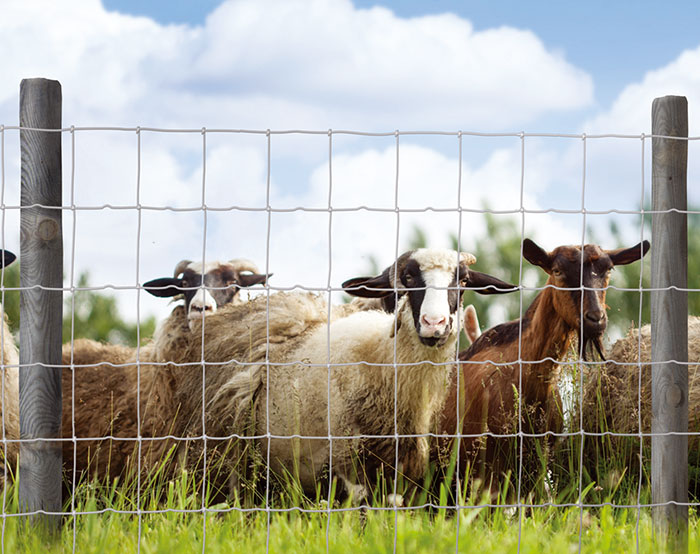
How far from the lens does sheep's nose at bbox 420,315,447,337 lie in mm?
4738

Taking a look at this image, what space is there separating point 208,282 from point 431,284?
256cm

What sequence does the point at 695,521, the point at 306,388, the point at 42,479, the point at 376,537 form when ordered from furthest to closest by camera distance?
the point at 306,388 < the point at 695,521 < the point at 42,479 < the point at 376,537

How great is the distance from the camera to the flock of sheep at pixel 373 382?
16.5 feet

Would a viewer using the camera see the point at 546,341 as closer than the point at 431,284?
No

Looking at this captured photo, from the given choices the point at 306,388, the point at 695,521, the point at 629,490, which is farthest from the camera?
the point at 306,388

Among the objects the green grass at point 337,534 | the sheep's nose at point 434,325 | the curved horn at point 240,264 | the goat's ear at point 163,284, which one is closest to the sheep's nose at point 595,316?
the sheep's nose at point 434,325

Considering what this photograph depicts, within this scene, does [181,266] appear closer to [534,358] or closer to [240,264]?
[240,264]

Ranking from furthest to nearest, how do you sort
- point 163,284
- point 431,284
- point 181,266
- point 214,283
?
point 181,266
point 214,283
point 163,284
point 431,284

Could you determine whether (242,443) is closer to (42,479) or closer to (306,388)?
(306,388)

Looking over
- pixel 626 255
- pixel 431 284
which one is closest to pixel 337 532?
pixel 431 284

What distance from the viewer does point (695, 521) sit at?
4348 mm

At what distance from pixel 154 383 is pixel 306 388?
1367 mm

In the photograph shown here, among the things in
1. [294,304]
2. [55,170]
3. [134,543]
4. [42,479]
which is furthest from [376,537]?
[294,304]

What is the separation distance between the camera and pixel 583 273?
17.6ft
